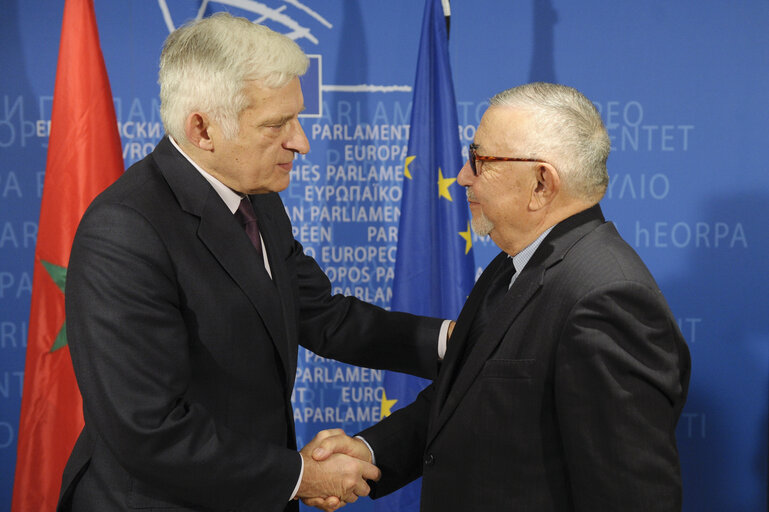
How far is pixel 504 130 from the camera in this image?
167cm

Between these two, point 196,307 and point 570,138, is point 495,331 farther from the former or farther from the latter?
point 196,307

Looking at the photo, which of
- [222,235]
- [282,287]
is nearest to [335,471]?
[282,287]

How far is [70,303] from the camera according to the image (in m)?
1.62

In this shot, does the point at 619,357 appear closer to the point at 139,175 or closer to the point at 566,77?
the point at 139,175

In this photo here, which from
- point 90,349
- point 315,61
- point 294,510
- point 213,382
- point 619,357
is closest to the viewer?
point 619,357

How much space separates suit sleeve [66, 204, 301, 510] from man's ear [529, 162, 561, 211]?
871mm

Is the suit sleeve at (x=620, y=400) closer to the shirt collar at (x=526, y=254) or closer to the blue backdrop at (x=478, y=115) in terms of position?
the shirt collar at (x=526, y=254)

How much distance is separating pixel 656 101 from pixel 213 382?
2858 mm

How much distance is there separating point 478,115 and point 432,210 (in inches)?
25.8

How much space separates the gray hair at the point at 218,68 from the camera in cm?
171

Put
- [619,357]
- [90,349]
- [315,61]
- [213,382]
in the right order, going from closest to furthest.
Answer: [619,357] → [90,349] → [213,382] → [315,61]

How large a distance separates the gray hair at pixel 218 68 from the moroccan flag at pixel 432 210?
1.59 metres

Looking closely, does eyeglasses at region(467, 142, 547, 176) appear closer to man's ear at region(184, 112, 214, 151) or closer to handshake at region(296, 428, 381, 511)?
man's ear at region(184, 112, 214, 151)

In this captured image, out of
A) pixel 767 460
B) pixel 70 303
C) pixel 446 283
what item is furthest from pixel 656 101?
pixel 70 303
